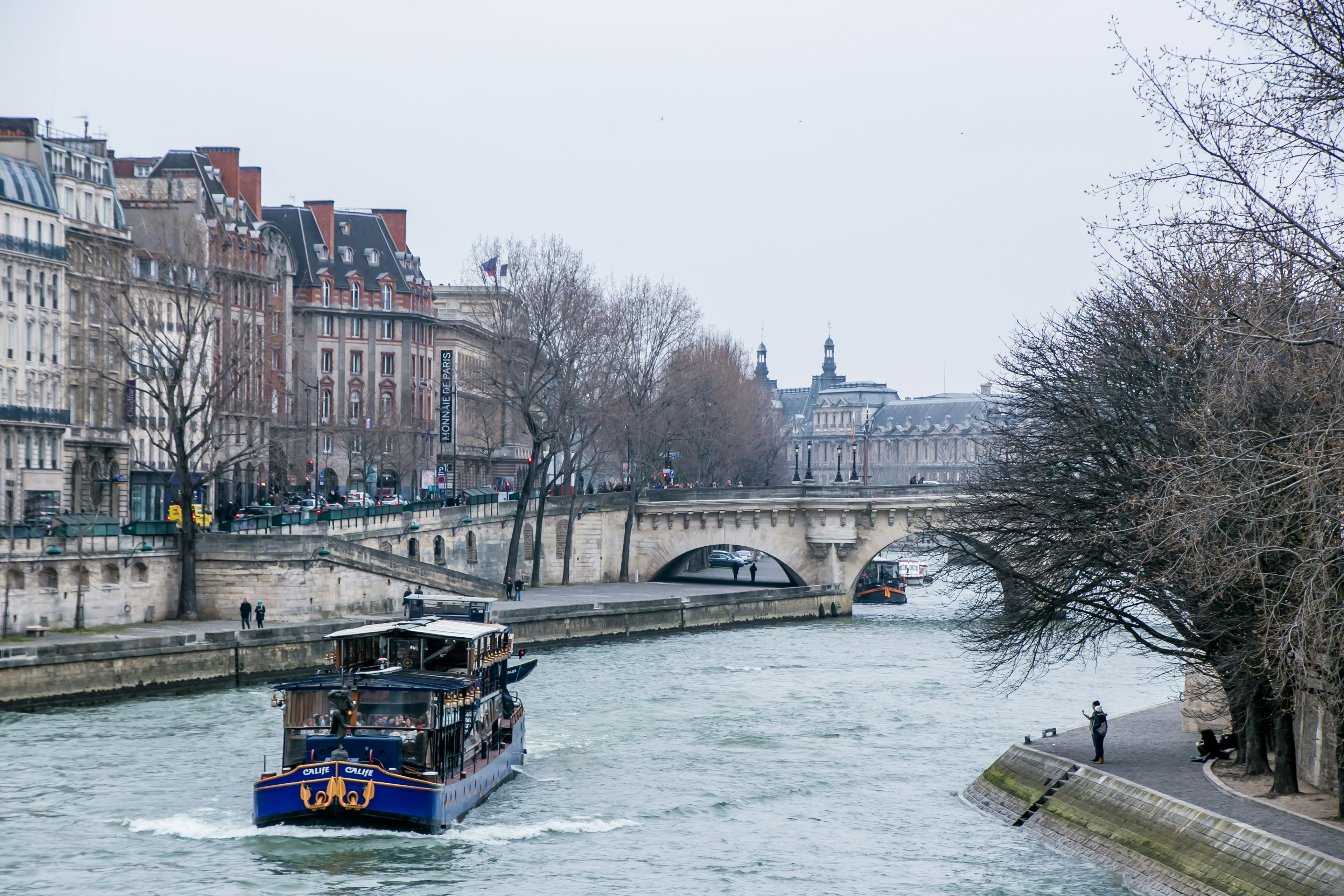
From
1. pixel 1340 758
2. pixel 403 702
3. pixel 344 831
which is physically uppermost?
pixel 403 702

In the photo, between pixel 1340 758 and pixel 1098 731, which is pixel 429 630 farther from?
pixel 1340 758

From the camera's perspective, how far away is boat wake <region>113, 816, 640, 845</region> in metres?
32.4

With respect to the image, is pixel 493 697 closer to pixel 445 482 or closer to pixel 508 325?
pixel 508 325

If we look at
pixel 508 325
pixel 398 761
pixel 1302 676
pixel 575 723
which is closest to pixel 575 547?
pixel 508 325

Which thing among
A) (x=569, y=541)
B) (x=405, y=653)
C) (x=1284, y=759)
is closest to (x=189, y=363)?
(x=569, y=541)

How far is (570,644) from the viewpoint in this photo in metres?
66.8

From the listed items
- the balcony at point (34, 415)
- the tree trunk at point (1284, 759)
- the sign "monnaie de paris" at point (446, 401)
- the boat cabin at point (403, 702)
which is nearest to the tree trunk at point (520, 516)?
the balcony at point (34, 415)

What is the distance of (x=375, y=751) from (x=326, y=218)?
79364mm

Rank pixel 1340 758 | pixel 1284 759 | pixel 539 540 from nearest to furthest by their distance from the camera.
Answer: pixel 1340 758 → pixel 1284 759 → pixel 539 540

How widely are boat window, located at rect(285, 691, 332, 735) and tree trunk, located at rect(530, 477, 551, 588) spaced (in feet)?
158

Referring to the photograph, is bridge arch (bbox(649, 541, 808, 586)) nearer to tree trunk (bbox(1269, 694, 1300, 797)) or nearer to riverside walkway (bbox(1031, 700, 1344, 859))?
riverside walkway (bbox(1031, 700, 1344, 859))

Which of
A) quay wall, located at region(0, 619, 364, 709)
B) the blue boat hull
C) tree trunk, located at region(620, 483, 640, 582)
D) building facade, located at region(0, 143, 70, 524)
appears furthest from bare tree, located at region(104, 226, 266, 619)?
the blue boat hull

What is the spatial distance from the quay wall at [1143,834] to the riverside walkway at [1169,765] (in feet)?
1.15

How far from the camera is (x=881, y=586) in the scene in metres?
104
